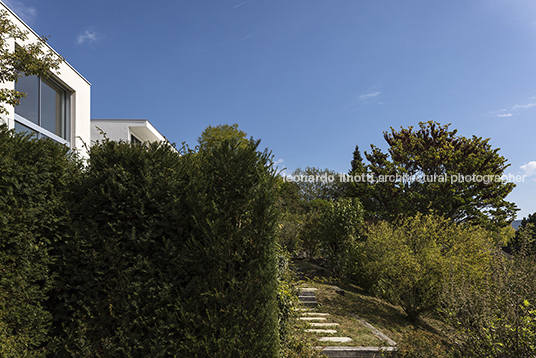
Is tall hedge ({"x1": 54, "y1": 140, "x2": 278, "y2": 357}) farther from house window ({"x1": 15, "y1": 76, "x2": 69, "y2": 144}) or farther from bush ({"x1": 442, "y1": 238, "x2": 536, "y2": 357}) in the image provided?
house window ({"x1": 15, "y1": 76, "x2": 69, "y2": 144})

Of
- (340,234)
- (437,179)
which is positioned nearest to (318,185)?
(437,179)

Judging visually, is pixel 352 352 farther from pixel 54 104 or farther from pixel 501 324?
pixel 54 104

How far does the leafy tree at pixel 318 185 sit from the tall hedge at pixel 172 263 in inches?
1471

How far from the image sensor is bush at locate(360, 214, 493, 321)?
885 cm

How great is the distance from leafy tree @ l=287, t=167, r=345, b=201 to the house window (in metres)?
31.8

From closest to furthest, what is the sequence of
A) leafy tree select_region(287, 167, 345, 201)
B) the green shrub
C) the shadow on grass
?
the green shrub, the shadow on grass, leafy tree select_region(287, 167, 345, 201)

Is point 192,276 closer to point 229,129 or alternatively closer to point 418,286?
point 418,286

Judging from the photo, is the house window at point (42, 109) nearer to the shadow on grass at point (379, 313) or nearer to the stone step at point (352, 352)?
the shadow on grass at point (379, 313)

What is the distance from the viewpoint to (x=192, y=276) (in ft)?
11.1

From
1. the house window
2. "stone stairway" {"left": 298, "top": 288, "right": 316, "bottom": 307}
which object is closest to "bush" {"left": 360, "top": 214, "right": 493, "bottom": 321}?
"stone stairway" {"left": 298, "top": 288, "right": 316, "bottom": 307}

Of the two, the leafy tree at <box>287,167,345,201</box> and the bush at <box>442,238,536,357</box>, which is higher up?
the leafy tree at <box>287,167,345,201</box>

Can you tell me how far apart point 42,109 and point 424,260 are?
42.7ft

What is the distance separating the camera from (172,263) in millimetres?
→ 3330

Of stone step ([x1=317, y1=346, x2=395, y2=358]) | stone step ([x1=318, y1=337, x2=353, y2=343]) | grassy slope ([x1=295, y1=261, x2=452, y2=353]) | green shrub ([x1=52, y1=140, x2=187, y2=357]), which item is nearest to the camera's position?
green shrub ([x1=52, y1=140, x2=187, y2=357])
